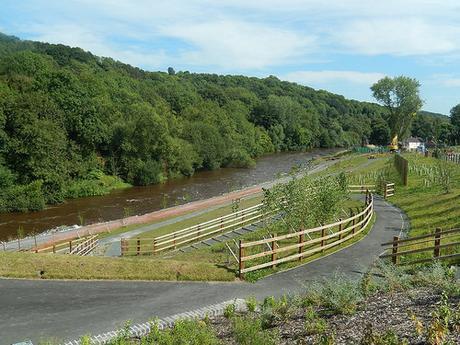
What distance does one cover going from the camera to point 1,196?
45.5 m

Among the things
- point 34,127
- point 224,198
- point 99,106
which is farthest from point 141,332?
point 99,106

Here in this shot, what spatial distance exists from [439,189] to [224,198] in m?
22.1

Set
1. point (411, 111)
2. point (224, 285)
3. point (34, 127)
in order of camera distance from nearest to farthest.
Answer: point (224, 285) → point (34, 127) → point (411, 111)

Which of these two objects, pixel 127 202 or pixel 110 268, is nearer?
pixel 110 268

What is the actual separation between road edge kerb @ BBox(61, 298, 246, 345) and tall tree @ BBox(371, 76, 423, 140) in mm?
88626

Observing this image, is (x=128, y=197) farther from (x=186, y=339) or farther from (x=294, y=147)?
(x=294, y=147)

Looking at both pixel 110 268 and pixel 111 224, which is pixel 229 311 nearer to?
pixel 110 268

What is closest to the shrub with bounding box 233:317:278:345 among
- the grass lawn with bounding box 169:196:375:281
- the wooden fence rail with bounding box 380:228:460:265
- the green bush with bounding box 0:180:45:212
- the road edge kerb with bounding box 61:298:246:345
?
the road edge kerb with bounding box 61:298:246:345

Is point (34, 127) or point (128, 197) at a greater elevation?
point (34, 127)

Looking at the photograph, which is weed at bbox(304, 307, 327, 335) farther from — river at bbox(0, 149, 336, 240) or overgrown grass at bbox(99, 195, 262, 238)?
overgrown grass at bbox(99, 195, 262, 238)

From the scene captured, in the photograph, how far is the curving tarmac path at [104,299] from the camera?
431 inches

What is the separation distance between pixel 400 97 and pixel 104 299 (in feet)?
300

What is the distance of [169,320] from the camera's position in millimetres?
11086

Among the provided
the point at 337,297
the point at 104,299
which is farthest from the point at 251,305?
the point at 104,299
